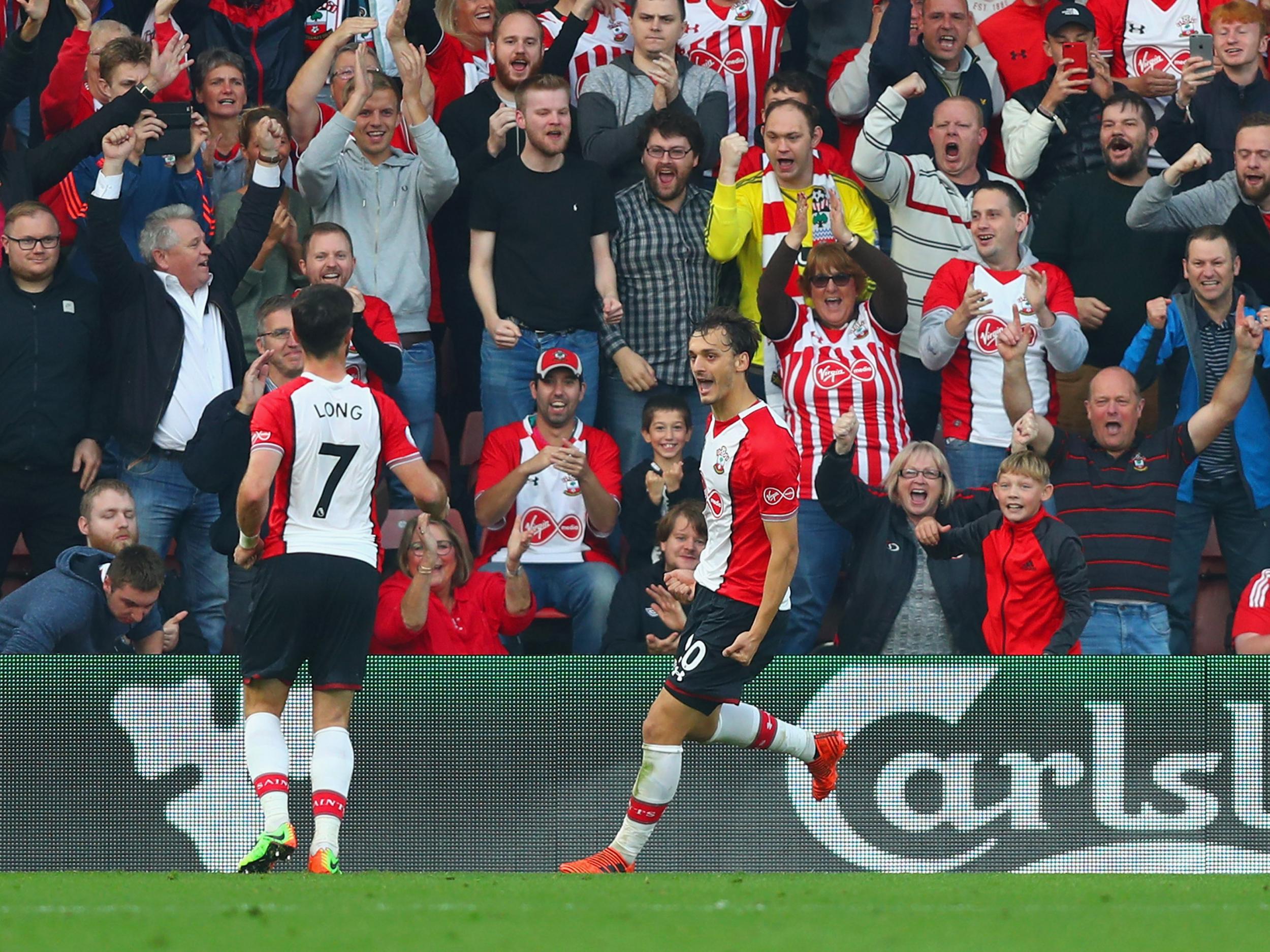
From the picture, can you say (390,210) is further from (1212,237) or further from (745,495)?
(1212,237)

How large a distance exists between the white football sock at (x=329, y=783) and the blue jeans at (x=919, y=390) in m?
4.27

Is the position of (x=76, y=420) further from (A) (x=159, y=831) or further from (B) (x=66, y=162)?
(A) (x=159, y=831)

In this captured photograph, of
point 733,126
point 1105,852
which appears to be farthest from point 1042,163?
point 1105,852

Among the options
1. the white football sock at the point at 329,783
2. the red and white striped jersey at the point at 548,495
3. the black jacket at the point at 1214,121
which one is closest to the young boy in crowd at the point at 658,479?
the red and white striped jersey at the point at 548,495

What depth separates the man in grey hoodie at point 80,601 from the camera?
8016 mm

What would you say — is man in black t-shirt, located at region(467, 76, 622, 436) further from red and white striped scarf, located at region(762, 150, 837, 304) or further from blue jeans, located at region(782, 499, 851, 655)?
blue jeans, located at region(782, 499, 851, 655)

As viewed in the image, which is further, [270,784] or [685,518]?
[685,518]

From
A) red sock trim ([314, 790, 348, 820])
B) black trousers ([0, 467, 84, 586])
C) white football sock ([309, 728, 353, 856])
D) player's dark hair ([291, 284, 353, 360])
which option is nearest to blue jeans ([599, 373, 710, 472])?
black trousers ([0, 467, 84, 586])

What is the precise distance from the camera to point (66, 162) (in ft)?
30.1

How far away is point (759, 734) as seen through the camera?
711 centimetres

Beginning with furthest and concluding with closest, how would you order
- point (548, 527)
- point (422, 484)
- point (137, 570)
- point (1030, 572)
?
point (548, 527) < point (1030, 572) < point (137, 570) < point (422, 484)

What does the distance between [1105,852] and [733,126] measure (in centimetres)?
456

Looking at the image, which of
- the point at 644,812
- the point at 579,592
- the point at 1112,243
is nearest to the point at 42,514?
the point at 579,592

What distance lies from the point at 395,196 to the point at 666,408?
6.31 feet
